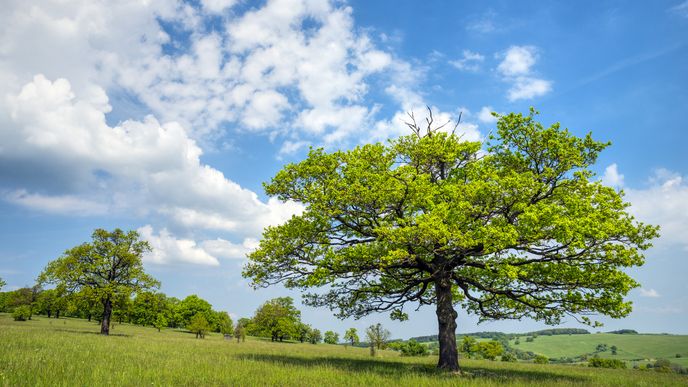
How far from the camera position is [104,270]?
1892 inches

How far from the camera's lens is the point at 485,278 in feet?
71.8

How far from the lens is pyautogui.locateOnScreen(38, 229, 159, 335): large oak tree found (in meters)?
45.4

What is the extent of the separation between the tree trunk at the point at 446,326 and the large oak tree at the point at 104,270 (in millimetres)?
40515

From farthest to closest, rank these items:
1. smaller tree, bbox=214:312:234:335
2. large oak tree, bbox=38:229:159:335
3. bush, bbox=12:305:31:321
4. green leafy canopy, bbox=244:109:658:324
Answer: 1. smaller tree, bbox=214:312:234:335
2. bush, bbox=12:305:31:321
3. large oak tree, bbox=38:229:159:335
4. green leafy canopy, bbox=244:109:658:324

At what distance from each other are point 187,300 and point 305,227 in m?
102

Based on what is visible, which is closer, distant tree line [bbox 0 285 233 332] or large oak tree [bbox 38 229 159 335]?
large oak tree [bbox 38 229 159 335]

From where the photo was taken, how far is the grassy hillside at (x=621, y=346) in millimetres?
95963

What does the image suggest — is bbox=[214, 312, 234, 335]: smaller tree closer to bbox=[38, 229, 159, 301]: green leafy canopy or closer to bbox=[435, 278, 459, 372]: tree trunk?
bbox=[38, 229, 159, 301]: green leafy canopy

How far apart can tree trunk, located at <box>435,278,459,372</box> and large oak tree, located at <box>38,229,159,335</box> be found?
1595 inches

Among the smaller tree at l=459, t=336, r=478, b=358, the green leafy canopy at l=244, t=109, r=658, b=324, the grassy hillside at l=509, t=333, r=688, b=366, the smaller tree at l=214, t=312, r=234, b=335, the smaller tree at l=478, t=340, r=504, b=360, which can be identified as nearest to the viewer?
the green leafy canopy at l=244, t=109, r=658, b=324

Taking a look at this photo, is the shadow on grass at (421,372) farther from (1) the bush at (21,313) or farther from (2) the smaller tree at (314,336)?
(2) the smaller tree at (314,336)

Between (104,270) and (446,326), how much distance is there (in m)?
44.7

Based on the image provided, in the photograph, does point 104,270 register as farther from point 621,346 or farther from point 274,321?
point 621,346

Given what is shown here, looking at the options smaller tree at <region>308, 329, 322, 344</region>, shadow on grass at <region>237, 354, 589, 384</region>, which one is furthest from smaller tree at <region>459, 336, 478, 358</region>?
shadow on grass at <region>237, 354, 589, 384</region>
